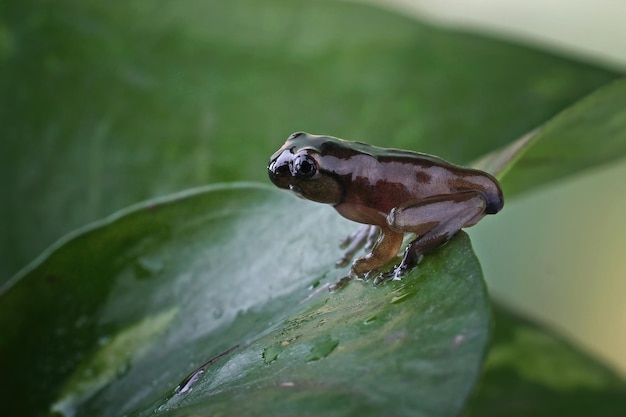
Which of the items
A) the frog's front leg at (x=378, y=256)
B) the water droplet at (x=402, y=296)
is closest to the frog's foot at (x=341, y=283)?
the frog's front leg at (x=378, y=256)

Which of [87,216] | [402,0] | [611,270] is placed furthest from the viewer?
[402,0]

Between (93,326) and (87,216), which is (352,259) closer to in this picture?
(93,326)

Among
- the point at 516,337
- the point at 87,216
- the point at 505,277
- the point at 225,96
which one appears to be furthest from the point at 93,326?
the point at 505,277

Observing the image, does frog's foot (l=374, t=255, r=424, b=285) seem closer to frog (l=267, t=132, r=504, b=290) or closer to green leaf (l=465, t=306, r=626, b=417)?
A: frog (l=267, t=132, r=504, b=290)

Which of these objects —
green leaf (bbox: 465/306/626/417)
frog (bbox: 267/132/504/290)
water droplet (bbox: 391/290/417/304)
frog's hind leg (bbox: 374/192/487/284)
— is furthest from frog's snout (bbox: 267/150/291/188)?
green leaf (bbox: 465/306/626/417)

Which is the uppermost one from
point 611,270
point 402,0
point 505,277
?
point 402,0

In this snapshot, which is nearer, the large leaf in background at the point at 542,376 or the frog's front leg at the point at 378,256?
the frog's front leg at the point at 378,256

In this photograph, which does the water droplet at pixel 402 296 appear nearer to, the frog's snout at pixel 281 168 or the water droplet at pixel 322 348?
the water droplet at pixel 322 348
